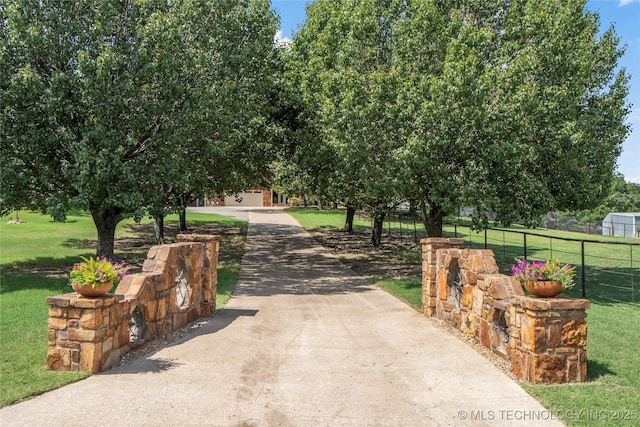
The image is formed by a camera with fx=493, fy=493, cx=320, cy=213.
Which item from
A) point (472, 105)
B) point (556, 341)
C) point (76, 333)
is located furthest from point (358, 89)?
point (76, 333)

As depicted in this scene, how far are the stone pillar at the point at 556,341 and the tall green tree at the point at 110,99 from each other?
10641 mm

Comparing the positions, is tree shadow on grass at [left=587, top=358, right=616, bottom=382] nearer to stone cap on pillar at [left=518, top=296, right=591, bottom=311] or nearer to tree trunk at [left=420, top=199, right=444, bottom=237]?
stone cap on pillar at [left=518, top=296, right=591, bottom=311]

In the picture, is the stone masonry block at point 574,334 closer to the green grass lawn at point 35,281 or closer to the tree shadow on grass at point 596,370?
the tree shadow on grass at point 596,370

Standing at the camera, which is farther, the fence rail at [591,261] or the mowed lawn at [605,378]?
the fence rail at [591,261]

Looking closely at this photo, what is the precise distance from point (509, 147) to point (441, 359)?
24.2ft

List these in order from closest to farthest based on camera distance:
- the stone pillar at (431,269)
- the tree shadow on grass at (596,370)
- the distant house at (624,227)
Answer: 1. the tree shadow on grass at (596,370)
2. the stone pillar at (431,269)
3. the distant house at (624,227)

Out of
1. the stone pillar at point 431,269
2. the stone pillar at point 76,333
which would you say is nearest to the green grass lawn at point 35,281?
the stone pillar at point 76,333

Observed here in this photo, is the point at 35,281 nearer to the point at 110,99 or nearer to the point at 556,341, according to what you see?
the point at 110,99

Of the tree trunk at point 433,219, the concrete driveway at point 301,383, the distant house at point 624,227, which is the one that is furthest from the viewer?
the distant house at point 624,227

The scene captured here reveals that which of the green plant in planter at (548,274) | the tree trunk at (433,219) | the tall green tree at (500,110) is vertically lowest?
the green plant in planter at (548,274)

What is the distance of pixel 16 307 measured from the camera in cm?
1069

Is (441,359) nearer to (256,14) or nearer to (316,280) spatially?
(316,280)

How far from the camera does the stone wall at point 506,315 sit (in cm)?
651

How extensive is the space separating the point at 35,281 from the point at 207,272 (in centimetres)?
640
